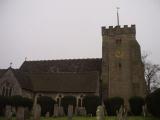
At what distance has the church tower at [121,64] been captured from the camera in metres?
39.7

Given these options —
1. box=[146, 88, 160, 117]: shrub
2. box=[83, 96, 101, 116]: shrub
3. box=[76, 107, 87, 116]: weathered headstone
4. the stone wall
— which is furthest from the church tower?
the stone wall

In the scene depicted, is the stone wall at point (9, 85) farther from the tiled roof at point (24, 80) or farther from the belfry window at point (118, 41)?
the belfry window at point (118, 41)

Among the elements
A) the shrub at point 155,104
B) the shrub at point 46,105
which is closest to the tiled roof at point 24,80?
the shrub at point 46,105

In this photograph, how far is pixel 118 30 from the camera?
43250 millimetres

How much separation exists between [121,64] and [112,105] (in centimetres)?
871

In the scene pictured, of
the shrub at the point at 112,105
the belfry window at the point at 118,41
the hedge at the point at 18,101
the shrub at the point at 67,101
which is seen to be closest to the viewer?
the hedge at the point at 18,101

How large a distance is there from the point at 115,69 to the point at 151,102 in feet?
48.7

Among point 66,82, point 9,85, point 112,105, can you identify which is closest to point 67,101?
point 66,82

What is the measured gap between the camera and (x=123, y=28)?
43125mm

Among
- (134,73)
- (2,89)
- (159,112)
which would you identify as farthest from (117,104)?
(2,89)

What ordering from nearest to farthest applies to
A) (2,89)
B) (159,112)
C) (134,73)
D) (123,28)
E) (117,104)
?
(159,112), (117,104), (2,89), (134,73), (123,28)

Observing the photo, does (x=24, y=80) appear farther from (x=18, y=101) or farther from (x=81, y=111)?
(x=81, y=111)

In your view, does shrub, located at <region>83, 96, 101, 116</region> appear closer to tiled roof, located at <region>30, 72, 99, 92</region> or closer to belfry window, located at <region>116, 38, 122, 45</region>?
tiled roof, located at <region>30, 72, 99, 92</region>

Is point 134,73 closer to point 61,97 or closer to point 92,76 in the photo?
point 92,76
